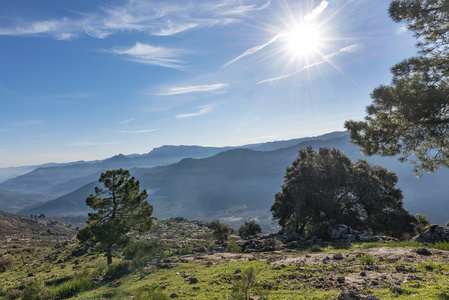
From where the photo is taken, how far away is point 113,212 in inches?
1134

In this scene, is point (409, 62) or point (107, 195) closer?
point (409, 62)

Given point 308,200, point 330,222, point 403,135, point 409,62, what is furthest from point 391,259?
point 308,200

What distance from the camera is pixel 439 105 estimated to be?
11500 mm

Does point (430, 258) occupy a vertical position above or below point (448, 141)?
below

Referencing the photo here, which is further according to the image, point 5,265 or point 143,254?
point 5,265

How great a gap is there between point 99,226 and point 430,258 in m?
32.7

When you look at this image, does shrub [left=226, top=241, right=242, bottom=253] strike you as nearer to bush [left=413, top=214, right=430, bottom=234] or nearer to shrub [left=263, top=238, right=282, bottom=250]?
shrub [left=263, top=238, right=282, bottom=250]

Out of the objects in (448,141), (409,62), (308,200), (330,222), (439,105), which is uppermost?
(409,62)

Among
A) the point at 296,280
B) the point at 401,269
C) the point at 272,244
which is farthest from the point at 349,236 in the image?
the point at 296,280

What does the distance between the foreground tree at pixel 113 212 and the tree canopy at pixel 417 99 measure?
28870 mm

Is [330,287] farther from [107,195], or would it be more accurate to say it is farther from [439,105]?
[107,195]

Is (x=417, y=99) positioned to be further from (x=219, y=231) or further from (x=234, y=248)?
(x=219, y=231)

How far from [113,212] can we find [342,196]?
125 feet

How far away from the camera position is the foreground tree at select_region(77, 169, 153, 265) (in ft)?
89.9
